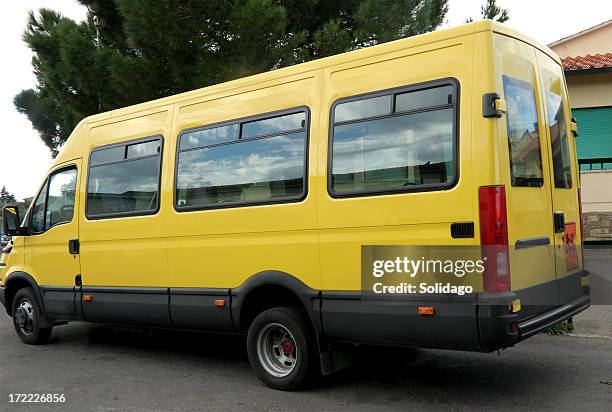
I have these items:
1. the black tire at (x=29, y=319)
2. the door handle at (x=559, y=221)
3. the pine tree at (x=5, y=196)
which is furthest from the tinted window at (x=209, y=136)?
the pine tree at (x=5, y=196)

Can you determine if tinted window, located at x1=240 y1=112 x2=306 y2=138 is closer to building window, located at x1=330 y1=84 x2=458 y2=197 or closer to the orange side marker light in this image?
building window, located at x1=330 y1=84 x2=458 y2=197

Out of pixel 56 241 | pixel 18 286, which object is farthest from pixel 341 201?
pixel 18 286

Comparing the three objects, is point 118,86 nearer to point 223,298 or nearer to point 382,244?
point 223,298

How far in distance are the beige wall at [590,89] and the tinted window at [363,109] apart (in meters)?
11.2

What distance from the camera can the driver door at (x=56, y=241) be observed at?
289 inches

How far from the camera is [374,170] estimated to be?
4852mm

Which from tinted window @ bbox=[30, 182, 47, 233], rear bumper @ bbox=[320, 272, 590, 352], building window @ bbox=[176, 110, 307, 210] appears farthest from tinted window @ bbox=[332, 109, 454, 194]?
tinted window @ bbox=[30, 182, 47, 233]

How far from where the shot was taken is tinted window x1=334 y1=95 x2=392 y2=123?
15.9 feet

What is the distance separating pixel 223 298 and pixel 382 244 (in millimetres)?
1781

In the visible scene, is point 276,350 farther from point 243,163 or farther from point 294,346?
point 243,163

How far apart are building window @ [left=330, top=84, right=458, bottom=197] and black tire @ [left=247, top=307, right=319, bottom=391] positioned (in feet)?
3.74

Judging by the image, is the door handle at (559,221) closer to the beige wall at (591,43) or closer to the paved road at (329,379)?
the paved road at (329,379)

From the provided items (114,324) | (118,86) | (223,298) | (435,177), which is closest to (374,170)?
(435,177)

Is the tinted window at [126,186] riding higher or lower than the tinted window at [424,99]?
lower
